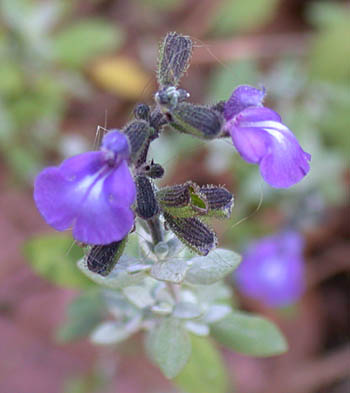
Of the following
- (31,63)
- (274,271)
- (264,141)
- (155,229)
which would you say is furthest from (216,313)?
(31,63)

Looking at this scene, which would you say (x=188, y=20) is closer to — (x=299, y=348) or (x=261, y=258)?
(x=261, y=258)

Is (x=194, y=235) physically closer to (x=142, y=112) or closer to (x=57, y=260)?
(x=142, y=112)

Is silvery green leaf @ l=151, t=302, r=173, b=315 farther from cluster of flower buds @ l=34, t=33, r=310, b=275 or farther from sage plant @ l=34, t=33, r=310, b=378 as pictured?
cluster of flower buds @ l=34, t=33, r=310, b=275

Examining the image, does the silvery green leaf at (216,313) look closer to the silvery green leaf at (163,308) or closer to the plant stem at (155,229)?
the silvery green leaf at (163,308)

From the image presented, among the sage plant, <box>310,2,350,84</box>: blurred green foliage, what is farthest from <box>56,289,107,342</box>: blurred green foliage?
<box>310,2,350,84</box>: blurred green foliage

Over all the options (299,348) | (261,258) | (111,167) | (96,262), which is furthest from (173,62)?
(299,348)

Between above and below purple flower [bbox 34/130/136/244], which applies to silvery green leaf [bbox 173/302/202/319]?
below

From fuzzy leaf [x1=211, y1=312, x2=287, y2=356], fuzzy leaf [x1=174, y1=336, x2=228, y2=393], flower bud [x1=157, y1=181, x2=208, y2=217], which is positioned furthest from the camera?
fuzzy leaf [x1=174, y1=336, x2=228, y2=393]
